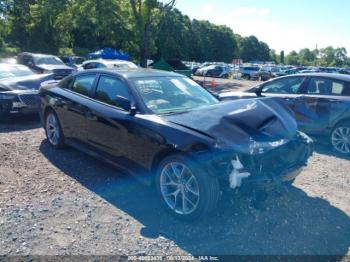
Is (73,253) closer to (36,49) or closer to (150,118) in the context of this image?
(150,118)

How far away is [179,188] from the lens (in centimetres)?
368

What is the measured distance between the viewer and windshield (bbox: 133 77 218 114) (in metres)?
4.31

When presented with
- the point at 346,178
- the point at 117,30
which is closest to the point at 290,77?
the point at 346,178

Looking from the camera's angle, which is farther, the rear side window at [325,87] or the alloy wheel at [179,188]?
the rear side window at [325,87]

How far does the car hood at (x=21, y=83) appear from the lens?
802cm

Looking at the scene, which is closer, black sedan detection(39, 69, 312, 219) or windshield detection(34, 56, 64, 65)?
black sedan detection(39, 69, 312, 219)

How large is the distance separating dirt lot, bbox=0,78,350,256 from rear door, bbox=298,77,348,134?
162cm

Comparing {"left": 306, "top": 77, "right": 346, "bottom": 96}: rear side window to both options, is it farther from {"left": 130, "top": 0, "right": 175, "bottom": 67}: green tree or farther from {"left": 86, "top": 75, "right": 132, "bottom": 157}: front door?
{"left": 130, "top": 0, "right": 175, "bottom": 67}: green tree

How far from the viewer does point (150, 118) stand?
398cm

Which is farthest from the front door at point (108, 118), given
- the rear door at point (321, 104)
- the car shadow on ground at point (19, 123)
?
the rear door at point (321, 104)

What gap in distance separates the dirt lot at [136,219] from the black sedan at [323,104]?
146 cm

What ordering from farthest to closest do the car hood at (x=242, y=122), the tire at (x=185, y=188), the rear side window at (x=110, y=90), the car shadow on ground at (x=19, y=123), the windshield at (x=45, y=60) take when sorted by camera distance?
the windshield at (x=45, y=60), the car shadow on ground at (x=19, y=123), the rear side window at (x=110, y=90), the car hood at (x=242, y=122), the tire at (x=185, y=188)

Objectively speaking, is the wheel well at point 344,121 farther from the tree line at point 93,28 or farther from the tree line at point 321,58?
the tree line at point 321,58

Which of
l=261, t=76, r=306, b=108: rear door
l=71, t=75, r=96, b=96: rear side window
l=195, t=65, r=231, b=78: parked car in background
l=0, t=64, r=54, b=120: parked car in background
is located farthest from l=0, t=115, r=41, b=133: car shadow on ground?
l=195, t=65, r=231, b=78: parked car in background
